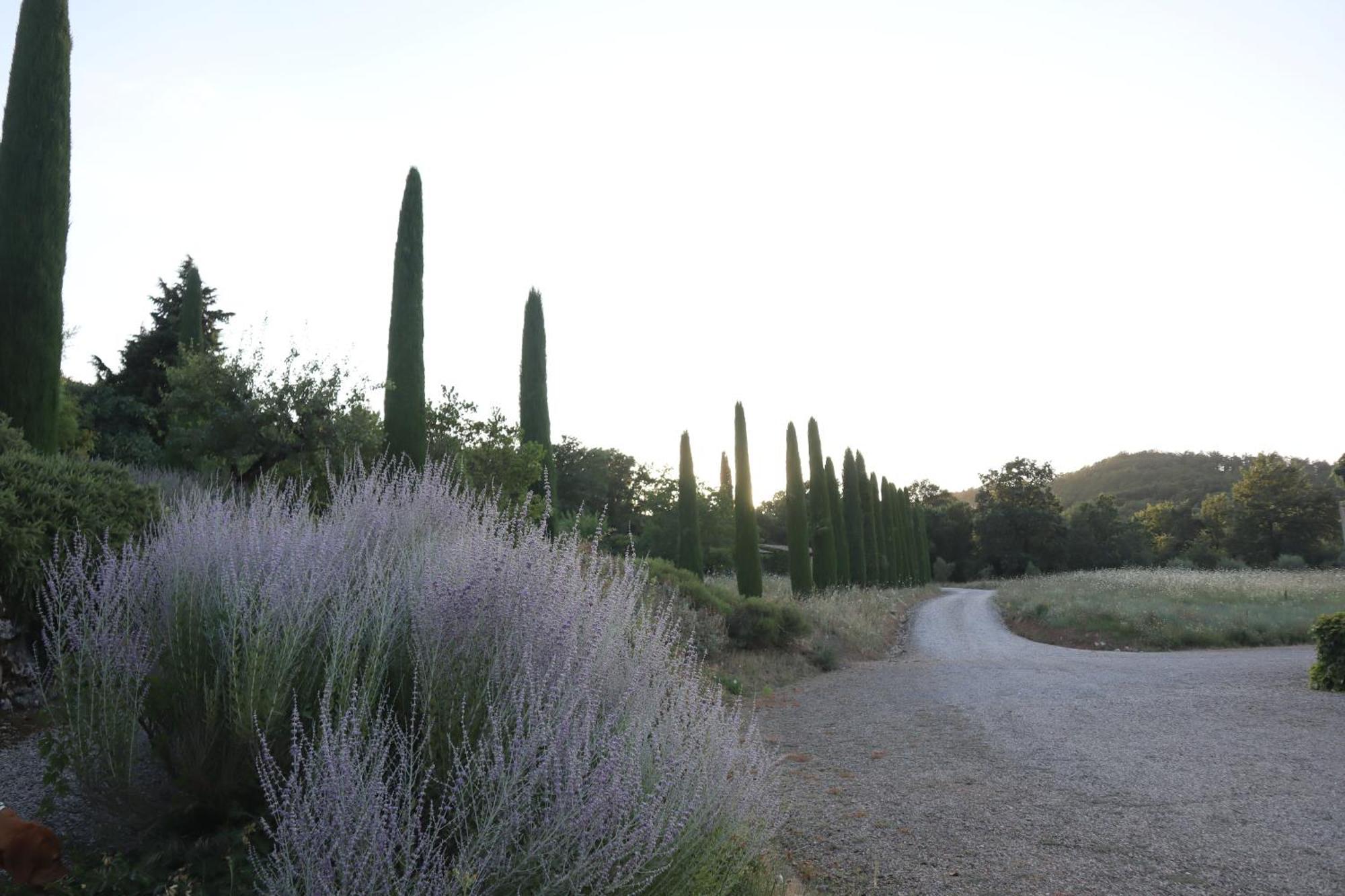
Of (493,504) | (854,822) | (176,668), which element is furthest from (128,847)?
(854,822)

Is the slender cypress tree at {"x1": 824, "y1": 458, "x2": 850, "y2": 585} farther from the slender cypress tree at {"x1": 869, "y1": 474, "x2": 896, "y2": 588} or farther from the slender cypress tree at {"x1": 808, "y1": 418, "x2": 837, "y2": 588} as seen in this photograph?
the slender cypress tree at {"x1": 869, "y1": 474, "x2": 896, "y2": 588}

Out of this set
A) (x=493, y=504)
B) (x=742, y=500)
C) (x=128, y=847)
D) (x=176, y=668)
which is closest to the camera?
(x=128, y=847)

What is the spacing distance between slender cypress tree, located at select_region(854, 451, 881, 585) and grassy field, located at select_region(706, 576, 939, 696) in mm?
11540

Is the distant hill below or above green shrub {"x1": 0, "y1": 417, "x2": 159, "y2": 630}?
above

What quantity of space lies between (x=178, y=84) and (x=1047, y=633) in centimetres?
1958

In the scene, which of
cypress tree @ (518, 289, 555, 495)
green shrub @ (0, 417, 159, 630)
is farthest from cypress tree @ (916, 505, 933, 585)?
green shrub @ (0, 417, 159, 630)

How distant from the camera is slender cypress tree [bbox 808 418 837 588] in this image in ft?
90.5

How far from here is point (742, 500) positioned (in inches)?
900

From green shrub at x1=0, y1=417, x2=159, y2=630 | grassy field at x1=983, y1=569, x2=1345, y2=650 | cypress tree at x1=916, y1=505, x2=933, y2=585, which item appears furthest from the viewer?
cypress tree at x1=916, y1=505, x2=933, y2=585

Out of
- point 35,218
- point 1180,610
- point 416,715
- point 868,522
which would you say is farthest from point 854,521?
point 416,715

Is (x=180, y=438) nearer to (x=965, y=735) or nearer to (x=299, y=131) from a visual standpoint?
(x=299, y=131)

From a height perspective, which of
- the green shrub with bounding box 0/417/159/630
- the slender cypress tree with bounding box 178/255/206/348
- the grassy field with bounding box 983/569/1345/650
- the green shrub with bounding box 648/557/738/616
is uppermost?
the slender cypress tree with bounding box 178/255/206/348

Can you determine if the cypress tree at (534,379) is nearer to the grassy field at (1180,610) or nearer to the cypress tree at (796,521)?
the cypress tree at (796,521)

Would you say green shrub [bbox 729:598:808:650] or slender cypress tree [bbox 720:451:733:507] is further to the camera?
slender cypress tree [bbox 720:451:733:507]
